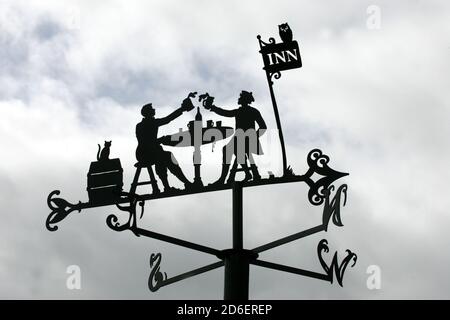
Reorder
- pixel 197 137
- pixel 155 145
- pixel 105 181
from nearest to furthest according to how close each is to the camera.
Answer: pixel 197 137 → pixel 105 181 → pixel 155 145

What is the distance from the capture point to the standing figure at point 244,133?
546cm

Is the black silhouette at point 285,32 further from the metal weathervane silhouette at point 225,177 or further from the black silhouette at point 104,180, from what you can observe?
the black silhouette at point 104,180

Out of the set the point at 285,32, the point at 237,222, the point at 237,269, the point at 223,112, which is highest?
the point at 285,32

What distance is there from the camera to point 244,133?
559cm

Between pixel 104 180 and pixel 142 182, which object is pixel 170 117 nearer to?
pixel 142 182

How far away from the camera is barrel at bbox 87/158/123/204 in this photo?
18.7 ft

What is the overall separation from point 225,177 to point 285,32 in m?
1.31

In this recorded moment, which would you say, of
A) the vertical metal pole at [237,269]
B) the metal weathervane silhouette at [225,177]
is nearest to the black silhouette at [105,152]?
the metal weathervane silhouette at [225,177]

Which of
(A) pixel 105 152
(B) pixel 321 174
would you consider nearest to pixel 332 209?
(B) pixel 321 174

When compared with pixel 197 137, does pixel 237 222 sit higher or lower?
lower

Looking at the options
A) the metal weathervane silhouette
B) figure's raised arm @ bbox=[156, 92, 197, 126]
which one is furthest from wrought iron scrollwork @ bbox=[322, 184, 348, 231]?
figure's raised arm @ bbox=[156, 92, 197, 126]
